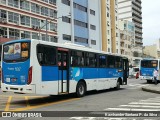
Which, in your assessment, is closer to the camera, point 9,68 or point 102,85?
point 9,68

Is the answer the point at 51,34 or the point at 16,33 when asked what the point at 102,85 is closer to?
the point at 16,33

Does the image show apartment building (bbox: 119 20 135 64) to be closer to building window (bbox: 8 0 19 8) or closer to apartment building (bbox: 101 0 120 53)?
apartment building (bbox: 101 0 120 53)

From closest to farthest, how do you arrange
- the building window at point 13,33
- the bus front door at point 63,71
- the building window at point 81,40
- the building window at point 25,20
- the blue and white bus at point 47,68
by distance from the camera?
the blue and white bus at point 47,68 → the bus front door at point 63,71 → the building window at point 13,33 → the building window at point 25,20 → the building window at point 81,40

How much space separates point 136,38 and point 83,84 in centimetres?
12273

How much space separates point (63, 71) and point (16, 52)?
295 centimetres

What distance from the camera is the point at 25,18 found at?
59344 mm

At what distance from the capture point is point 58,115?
11.7 metres

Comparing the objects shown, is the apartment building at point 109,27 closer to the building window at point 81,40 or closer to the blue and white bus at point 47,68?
the building window at point 81,40

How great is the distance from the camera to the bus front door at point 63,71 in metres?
17.2

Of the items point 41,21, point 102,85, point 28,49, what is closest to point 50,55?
point 28,49

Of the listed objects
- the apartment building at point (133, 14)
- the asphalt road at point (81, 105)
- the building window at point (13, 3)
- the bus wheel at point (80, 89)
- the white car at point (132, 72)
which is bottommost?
the asphalt road at point (81, 105)

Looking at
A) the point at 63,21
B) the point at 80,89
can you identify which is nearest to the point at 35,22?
the point at 63,21

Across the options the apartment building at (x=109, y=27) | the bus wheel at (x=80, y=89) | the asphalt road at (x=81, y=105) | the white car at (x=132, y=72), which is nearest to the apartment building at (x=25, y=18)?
the white car at (x=132, y=72)

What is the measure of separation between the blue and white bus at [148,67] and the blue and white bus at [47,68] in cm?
1665
